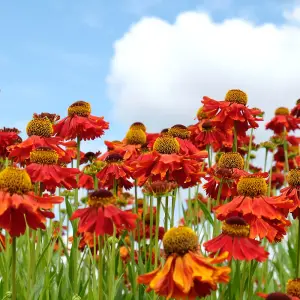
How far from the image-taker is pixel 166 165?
2.03 metres

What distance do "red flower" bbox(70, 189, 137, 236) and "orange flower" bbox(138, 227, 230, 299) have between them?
13 cm

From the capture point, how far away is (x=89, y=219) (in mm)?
1421

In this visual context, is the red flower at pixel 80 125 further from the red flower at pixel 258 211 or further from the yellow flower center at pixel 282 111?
the yellow flower center at pixel 282 111

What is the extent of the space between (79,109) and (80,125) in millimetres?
138

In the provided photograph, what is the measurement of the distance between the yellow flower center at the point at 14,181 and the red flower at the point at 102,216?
0.14 meters

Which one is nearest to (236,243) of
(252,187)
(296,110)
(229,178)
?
(252,187)

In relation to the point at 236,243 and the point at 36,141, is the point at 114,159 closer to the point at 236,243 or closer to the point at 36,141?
the point at 36,141

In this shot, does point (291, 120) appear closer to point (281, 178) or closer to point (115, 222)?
point (281, 178)

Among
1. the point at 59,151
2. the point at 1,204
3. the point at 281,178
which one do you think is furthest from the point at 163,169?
the point at 281,178

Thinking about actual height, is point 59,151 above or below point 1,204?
above

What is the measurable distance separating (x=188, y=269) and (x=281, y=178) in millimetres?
4113

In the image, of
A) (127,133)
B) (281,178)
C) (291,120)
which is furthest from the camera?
(281,178)

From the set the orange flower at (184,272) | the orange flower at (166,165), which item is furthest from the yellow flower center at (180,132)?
the orange flower at (184,272)

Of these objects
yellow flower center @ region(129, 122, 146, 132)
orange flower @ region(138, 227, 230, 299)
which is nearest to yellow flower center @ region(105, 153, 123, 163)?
yellow flower center @ region(129, 122, 146, 132)
